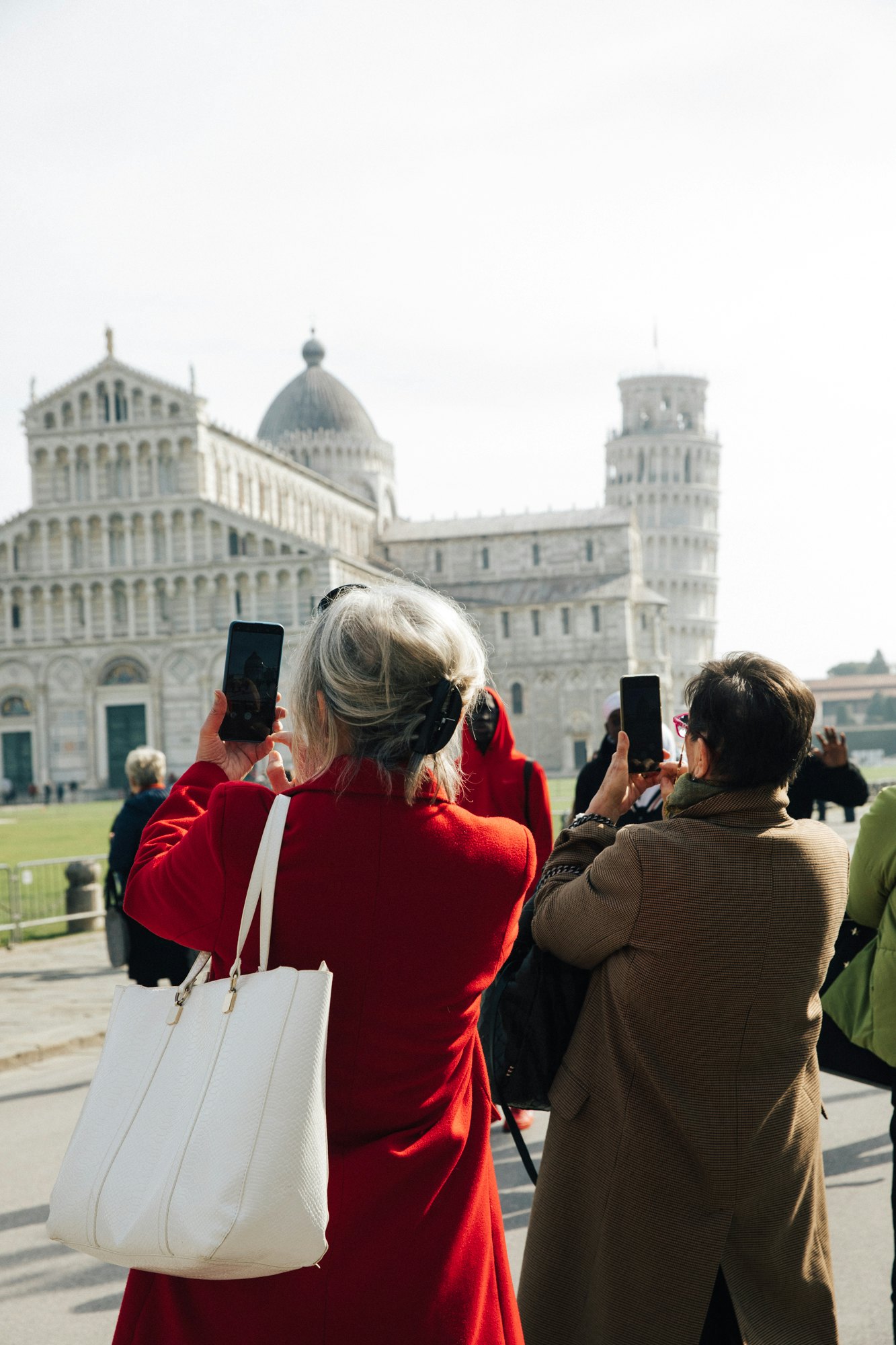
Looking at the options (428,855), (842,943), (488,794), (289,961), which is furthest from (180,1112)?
(488,794)

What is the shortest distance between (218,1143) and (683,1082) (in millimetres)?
1097

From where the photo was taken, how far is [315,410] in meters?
81.3

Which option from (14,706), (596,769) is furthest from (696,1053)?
(14,706)

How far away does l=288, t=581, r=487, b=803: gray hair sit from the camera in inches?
87.9

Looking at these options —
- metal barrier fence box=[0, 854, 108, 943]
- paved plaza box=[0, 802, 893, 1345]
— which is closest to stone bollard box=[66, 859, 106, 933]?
metal barrier fence box=[0, 854, 108, 943]

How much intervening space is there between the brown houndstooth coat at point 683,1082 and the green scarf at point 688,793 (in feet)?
0.06

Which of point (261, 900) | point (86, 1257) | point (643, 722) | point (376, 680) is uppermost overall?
point (376, 680)

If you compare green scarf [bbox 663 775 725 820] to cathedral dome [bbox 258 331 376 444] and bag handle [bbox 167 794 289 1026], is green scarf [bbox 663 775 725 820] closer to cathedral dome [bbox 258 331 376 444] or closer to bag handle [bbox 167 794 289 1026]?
bag handle [bbox 167 794 289 1026]

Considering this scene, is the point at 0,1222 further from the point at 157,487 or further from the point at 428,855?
the point at 157,487

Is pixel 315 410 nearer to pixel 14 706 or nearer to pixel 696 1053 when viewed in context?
pixel 14 706

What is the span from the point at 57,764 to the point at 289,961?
198 ft

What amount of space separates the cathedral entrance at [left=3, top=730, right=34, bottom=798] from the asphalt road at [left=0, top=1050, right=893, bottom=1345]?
55.5 metres

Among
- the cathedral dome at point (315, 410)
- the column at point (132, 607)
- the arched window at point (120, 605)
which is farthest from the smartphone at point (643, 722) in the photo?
the cathedral dome at point (315, 410)

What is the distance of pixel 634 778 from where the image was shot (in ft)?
10.4
